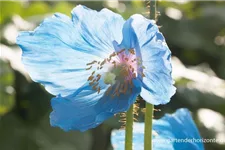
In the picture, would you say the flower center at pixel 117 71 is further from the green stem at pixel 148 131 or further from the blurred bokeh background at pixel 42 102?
the blurred bokeh background at pixel 42 102

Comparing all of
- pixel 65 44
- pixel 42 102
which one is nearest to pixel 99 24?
pixel 65 44

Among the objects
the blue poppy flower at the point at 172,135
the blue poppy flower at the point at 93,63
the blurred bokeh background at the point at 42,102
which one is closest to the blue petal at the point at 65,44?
the blue poppy flower at the point at 93,63

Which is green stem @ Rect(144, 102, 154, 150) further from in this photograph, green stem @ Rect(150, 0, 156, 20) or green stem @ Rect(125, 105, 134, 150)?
green stem @ Rect(150, 0, 156, 20)

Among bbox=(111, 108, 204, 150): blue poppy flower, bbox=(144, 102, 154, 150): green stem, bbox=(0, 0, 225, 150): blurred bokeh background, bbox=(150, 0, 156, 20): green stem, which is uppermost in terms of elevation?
bbox=(150, 0, 156, 20): green stem

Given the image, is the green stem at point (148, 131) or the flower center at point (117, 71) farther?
the flower center at point (117, 71)

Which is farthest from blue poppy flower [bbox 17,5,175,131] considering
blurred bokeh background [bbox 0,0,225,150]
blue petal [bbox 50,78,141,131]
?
blurred bokeh background [bbox 0,0,225,150]
